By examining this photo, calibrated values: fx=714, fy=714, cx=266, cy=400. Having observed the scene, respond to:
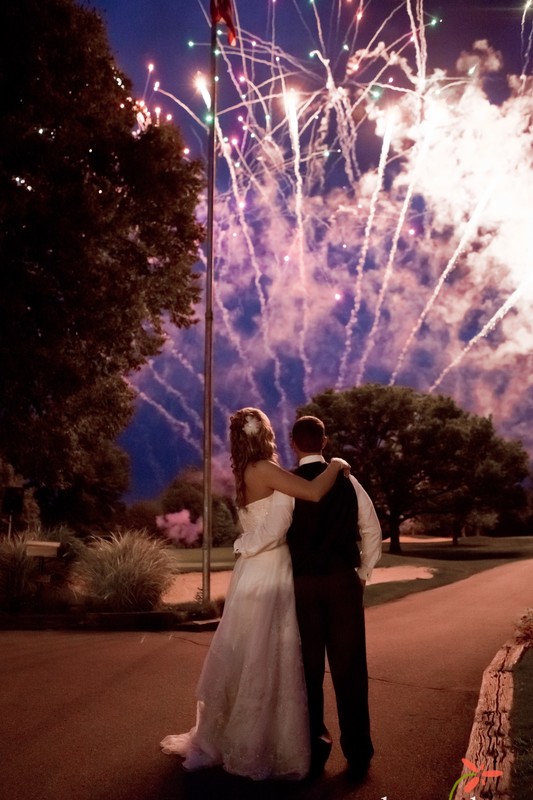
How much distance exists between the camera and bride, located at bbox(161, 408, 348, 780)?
407cm

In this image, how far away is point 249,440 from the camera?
4473 mm

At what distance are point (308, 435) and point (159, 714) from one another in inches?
100

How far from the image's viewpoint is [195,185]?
46.7 ft

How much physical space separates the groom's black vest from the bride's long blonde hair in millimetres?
334

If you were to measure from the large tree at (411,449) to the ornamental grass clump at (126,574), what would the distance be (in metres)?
29.5

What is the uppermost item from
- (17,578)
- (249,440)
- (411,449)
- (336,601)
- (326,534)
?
(411,449)

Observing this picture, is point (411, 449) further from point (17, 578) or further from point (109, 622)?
point (109, 622)

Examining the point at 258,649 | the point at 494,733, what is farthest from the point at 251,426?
the point at 494,733

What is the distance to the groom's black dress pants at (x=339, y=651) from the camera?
4.11 m

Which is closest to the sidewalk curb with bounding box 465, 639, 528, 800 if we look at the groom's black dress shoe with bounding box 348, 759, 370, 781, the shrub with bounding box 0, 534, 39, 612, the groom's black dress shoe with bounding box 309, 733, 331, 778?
the groom's black dress shoe with bounding box 348, 759, 370, 781

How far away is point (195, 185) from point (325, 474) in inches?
440

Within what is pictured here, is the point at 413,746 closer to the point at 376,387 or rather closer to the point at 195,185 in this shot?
the point at 195,185

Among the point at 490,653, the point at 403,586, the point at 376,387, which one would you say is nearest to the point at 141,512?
the point at 376,387

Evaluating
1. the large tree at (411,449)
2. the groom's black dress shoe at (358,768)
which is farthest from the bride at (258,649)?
the large tree at (411,449)
